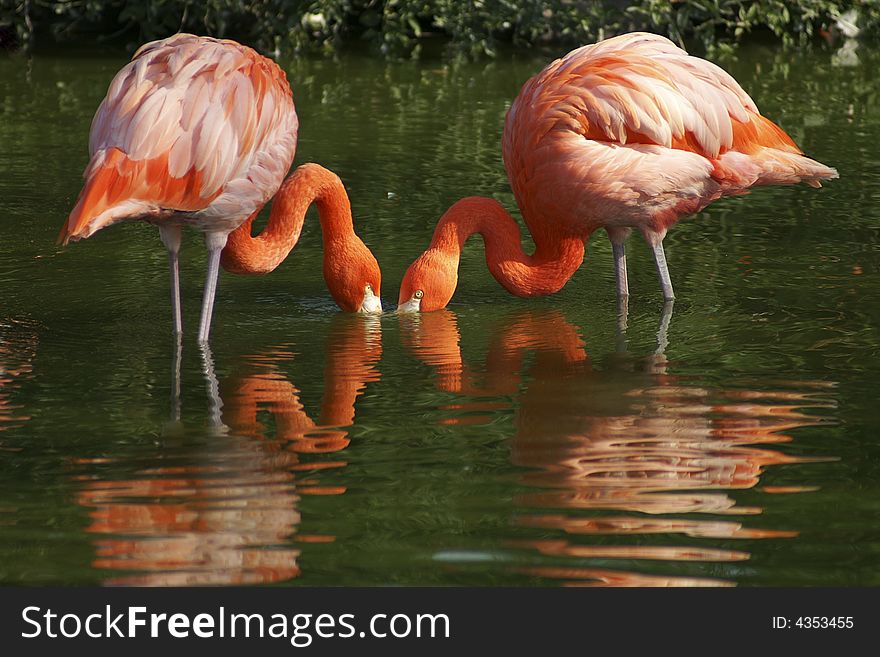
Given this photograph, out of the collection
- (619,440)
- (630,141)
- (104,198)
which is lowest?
(619,440)

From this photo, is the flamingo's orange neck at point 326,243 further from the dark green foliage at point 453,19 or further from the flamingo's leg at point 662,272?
the dark green foliage at point 453,19

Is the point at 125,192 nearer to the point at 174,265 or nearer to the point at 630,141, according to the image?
the point at 174,265

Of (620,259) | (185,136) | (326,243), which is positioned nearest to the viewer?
(185,136)

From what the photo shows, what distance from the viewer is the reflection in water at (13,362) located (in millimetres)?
4496

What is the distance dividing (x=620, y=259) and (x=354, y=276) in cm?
112

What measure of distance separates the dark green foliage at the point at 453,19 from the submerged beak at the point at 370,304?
6.54 m

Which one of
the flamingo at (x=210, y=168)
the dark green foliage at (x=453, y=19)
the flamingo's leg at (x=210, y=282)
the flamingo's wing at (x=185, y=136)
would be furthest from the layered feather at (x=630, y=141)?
the dark green foliage at (x=453, y=19)

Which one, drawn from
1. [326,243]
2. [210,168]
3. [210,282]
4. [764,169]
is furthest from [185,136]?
[764,169]

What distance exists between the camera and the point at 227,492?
3.76 meters

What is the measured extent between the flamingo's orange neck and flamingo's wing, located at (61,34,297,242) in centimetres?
29

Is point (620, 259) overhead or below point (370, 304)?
overhead

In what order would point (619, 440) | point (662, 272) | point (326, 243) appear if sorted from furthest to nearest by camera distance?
point (662, 272) → point (326, 243) → point (619, 440)

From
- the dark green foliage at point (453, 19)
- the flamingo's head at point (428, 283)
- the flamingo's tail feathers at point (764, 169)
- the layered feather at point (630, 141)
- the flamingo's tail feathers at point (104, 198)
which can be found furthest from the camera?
the dark green foliage at point (453, 19)

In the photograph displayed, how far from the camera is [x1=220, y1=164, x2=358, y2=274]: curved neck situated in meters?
5.64
